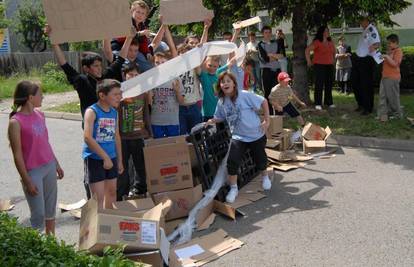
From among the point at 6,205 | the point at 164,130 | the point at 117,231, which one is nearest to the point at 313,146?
the point at 164,130

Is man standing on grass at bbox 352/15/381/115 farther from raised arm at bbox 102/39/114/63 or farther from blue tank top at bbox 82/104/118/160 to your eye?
blue tank top at bbox 82/104/118/160

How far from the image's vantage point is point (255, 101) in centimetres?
589

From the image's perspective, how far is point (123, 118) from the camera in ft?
17.6

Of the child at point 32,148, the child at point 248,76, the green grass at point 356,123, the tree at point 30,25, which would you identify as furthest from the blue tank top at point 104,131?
the tree at point 30,25

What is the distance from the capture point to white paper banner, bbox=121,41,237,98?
5082mm

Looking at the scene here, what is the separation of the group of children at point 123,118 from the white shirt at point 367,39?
378 centimetres

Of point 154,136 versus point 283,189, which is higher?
point 154,136

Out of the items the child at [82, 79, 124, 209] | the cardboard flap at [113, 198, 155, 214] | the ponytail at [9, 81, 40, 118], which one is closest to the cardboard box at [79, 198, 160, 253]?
the child at [82, 79, 124, 209]

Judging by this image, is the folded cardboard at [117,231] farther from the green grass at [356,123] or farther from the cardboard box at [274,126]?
the green grass at [356,123]

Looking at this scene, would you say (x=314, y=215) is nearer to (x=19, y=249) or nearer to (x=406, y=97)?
(x=19, y=249)

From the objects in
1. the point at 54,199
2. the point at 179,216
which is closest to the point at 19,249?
the point at 54,199

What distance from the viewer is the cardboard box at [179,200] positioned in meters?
5.28

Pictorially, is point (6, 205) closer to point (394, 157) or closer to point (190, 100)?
point (190, 100)

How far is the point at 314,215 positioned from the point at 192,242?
143cm
